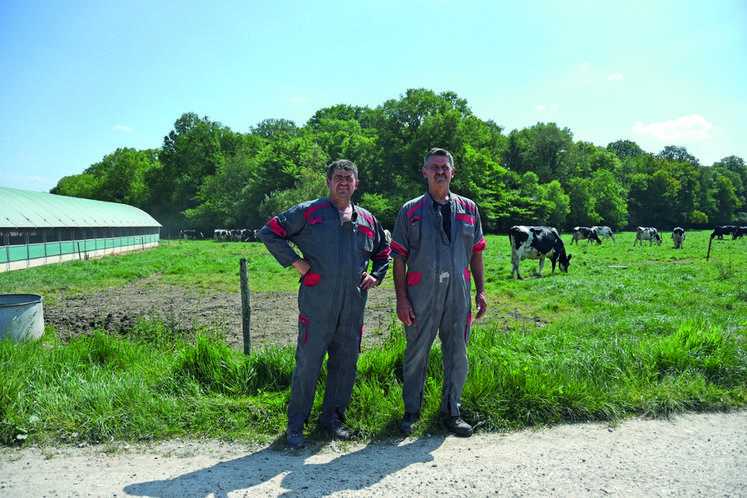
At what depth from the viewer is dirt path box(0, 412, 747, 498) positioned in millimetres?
2754

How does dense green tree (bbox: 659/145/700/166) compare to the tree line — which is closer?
the tree line

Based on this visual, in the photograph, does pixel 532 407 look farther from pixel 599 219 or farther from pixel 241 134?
pixel 241 134

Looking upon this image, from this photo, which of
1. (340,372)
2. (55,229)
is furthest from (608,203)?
(340,372)

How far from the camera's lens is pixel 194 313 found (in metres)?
9.62

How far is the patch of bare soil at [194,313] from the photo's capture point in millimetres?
7363

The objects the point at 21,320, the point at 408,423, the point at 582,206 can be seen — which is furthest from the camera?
the point at 582,206

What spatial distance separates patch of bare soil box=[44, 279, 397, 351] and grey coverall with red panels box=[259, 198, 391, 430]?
218 centimetres

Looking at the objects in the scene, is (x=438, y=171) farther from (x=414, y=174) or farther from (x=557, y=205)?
(x=557, y=205)

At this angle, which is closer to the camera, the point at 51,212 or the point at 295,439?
the point at 295,439

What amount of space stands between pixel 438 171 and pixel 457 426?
2.18 metres

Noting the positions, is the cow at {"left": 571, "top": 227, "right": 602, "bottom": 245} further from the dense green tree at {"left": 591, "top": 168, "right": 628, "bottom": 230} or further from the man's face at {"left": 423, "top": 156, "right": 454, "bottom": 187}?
the dense green tree at {"left": 591, "top": 168, "right": 628, "bottom": 230}

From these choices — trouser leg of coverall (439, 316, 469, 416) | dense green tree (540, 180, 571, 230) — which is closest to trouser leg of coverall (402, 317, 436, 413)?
trouser leg of coverall (439, 316, 469, 416)

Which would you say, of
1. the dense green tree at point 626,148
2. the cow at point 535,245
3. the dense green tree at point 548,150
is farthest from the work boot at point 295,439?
the dense green tree at point 626,148

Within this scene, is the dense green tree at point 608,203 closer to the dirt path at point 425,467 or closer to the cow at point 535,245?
the cow at point 535,245
